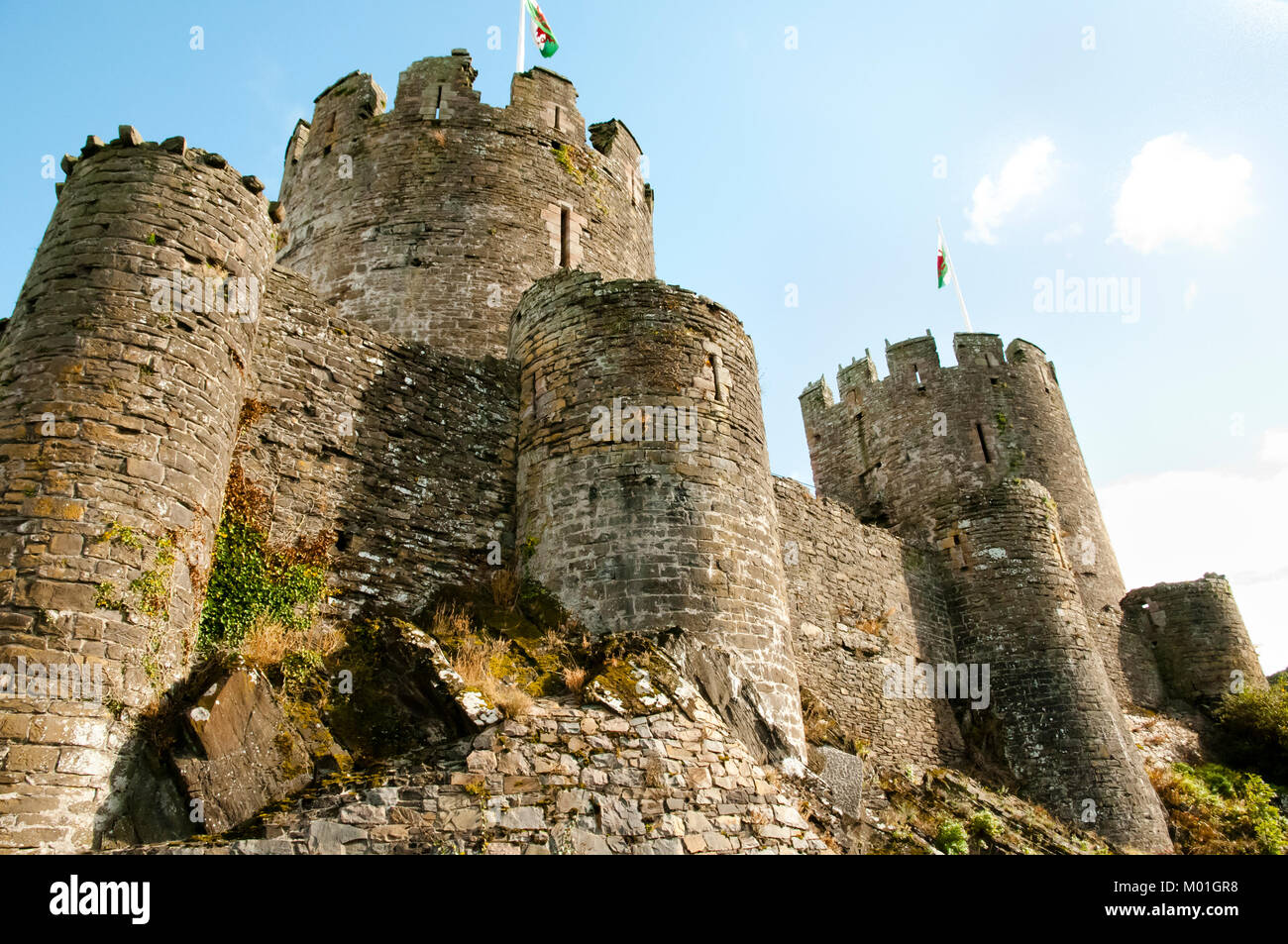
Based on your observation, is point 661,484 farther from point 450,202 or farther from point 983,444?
point 983,444

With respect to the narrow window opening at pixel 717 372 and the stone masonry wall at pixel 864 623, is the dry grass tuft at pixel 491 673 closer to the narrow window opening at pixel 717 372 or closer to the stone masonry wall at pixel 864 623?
the narrow window opening at pixel 717 372

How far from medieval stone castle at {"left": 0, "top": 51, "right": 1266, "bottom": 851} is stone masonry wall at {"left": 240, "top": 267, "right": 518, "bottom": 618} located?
0.04 m

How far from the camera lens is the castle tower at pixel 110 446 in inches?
231

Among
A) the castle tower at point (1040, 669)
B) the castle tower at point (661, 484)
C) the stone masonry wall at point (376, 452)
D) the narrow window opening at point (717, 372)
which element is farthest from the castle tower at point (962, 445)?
the stone masonry wall at point (376, 452)

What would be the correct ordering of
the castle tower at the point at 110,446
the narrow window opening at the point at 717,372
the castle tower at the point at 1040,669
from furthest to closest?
1. the castle tower at the point at 1040,669
2. the narrow window opening at the point at 717,372
3. the castle tower at the point at 110,446

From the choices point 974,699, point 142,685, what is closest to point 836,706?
point 974,699

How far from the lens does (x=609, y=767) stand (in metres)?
6.62

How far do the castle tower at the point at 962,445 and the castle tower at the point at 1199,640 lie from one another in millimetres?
620

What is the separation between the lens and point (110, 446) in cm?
679

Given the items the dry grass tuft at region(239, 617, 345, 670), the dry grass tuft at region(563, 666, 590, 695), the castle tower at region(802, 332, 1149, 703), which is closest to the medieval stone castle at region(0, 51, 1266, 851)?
the castle tower at region(802, 332, 1149, 703)
